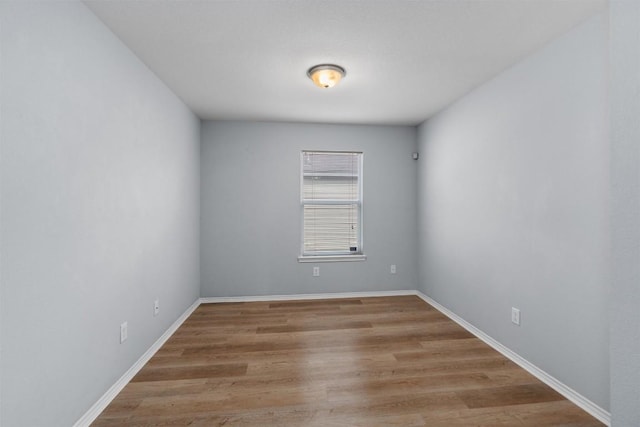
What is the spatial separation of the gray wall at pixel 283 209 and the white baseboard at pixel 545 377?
4.49ft

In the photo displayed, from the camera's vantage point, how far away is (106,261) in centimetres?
189

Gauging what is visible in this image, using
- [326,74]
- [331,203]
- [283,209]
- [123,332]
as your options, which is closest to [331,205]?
[331,203]

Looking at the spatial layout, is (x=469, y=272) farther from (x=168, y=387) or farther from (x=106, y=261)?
(x=106, y=261)

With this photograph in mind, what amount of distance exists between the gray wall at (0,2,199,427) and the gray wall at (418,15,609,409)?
3000mm

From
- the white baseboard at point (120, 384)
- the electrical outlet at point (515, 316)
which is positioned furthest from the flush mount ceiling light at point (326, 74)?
the white baseboard at point (120, 384)

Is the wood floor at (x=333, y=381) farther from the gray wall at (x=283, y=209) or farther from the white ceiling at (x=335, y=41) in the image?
the white ceiling at (x=335, y=41)

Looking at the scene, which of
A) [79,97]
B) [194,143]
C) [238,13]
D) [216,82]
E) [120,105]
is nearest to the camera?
[79,97]

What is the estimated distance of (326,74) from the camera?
8.11ft

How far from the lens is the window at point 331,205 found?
165 inches

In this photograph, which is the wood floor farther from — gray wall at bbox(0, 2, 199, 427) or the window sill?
the window sill

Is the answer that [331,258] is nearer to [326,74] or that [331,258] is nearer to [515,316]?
[515,316]

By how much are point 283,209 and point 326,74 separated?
2022 mm

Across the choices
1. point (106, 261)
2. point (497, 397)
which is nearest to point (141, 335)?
point (106, 261)

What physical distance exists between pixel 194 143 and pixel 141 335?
230 cm
